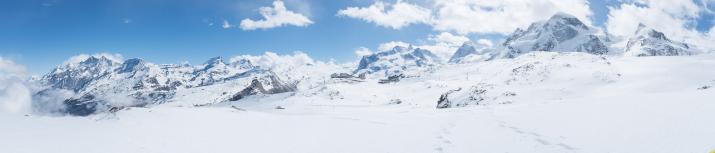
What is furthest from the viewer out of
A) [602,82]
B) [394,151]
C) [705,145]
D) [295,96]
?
[295,96]

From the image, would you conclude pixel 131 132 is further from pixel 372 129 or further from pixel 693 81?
pixel 693 81

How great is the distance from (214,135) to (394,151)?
7.85m

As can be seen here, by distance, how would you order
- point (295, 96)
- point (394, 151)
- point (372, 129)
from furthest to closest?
point (295, 96) < point (372, 129) < point (394, 151)

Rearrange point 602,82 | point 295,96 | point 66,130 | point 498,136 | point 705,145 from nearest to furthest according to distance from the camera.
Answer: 1. point 705,145
2. point 498,136
3. point 66,130
4. point 602,82
5. point 295,96

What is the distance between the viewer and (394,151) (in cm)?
1733

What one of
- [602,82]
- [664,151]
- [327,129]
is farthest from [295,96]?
[664,151]

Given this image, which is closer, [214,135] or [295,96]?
[214,135]

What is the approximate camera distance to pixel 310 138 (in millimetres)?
21203

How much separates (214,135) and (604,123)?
14.1m

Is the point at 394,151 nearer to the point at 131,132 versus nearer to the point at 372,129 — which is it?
the point at 372,129

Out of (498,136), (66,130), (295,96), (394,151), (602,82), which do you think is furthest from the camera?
(295,96)

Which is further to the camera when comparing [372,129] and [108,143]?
[372,129]

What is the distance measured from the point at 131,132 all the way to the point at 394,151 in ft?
32.9

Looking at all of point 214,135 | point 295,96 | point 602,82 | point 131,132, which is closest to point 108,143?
point 131,132
